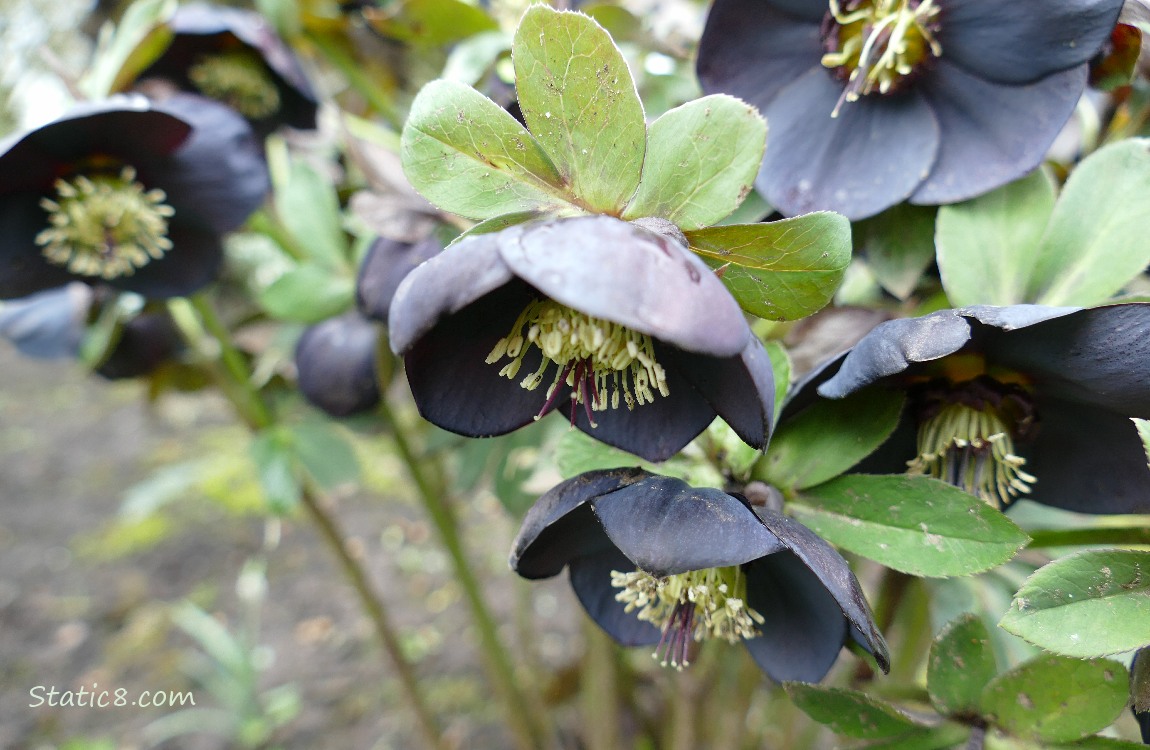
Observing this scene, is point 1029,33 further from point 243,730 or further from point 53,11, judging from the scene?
point 53,11

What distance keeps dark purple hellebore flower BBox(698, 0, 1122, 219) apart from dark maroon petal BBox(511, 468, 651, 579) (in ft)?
0.67

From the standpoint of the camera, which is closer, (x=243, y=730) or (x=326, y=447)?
(x=326, y=447)

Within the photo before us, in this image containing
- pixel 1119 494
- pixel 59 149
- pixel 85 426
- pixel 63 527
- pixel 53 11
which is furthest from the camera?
pixel 85 426

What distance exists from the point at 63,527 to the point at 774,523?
2401 millimetres

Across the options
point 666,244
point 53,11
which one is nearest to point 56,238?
point 666,244

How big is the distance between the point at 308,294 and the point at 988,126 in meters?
0.54

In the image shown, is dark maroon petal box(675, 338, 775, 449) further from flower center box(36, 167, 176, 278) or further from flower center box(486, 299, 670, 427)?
flower center box(36, 167, 176, 278)

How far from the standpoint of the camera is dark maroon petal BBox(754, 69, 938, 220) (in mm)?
452

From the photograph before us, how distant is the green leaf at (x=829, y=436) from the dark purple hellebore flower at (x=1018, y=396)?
0.01 meters

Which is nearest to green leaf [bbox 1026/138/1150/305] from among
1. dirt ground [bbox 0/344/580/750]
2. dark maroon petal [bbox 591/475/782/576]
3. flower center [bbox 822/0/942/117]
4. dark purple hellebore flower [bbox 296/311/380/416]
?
flower center [bbox 822/0/942/117]

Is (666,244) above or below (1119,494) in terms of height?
above

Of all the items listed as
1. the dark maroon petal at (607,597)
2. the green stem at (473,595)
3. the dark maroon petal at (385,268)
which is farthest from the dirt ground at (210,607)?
the dark maroon petal at (607,597)

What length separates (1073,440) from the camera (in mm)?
436

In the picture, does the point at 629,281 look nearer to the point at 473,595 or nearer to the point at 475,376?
the point at 475,376
